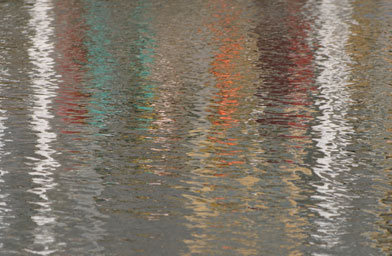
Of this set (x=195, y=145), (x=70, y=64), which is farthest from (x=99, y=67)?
(x=195, y=145)

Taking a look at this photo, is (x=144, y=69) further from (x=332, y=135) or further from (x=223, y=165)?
(x=223, y=165)

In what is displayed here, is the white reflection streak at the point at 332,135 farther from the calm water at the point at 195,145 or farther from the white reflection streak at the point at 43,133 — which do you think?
the white reflection streak at the point at 43,133

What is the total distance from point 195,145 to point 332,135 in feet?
3.86

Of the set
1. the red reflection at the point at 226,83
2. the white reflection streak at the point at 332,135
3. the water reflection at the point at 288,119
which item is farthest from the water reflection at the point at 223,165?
the white reflection streak at the point at 332,135

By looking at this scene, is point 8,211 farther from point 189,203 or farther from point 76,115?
point 76,115

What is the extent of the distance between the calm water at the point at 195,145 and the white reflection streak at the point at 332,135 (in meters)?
0.02

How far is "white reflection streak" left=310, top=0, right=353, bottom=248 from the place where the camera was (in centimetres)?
505

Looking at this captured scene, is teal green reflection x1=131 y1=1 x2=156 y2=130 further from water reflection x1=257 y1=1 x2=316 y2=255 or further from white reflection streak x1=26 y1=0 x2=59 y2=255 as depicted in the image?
water reflection x1=257 y1=1 x2=316 y2=255

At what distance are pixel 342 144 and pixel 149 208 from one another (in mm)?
2289

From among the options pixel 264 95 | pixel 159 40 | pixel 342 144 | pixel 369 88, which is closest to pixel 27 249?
pixel 342 144

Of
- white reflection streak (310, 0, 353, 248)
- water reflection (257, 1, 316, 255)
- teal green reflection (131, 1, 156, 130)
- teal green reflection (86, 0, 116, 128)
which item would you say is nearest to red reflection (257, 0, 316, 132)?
water reflection (257, 1, 316, 255)

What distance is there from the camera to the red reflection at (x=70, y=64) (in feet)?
27.4

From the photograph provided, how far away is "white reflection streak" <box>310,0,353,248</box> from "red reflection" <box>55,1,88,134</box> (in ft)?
6.97

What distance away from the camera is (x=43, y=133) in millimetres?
7453
